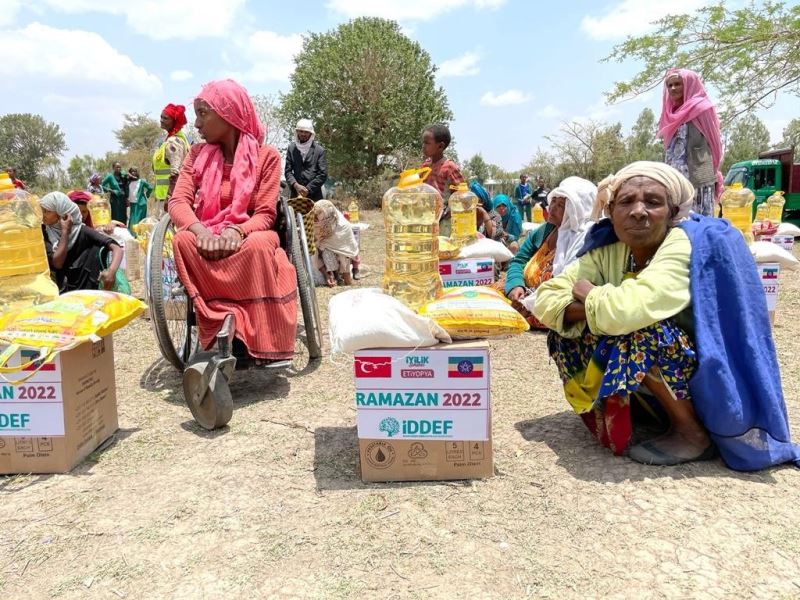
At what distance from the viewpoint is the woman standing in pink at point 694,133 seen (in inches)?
189

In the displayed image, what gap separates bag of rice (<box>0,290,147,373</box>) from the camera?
85.0 inches

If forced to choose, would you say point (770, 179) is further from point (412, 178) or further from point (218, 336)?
point (218, 336)

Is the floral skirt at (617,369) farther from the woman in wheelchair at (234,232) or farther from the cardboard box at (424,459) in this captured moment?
the woman in wheelchair at (234,232)

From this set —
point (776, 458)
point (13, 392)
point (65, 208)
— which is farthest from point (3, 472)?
point (776, 458)

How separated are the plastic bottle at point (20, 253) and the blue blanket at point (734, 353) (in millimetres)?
2724

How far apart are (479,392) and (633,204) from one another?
86cm

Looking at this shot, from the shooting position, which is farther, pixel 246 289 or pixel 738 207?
pixel 738 207

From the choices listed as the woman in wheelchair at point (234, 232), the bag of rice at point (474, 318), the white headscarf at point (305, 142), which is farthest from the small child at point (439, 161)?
the bag of rice at point (474, 318)

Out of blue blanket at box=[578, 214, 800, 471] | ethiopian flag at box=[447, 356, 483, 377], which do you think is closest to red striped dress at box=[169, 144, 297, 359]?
ethiopian flag at box=[447, 356, 483, 377]

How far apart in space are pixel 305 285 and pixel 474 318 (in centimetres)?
152

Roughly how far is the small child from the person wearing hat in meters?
1.53

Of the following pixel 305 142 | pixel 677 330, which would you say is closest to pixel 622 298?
pixel 677 330

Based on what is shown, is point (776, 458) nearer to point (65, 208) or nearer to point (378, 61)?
point (65, 208)

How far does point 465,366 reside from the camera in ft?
6.86
